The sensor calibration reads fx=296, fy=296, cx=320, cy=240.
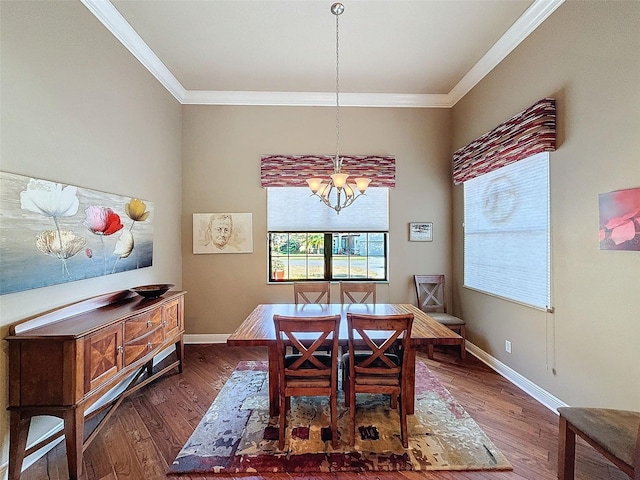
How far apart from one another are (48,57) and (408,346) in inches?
125

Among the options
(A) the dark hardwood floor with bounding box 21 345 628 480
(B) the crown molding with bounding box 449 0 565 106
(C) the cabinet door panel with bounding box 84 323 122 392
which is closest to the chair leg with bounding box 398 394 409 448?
(A) the dark hardwood floor with bounding box 21 345 628 480

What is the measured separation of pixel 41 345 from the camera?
68.1 inches

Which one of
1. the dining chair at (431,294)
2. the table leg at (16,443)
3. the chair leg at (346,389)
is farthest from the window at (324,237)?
the table leg at (16,443)

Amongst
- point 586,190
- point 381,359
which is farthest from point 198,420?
point 586,190

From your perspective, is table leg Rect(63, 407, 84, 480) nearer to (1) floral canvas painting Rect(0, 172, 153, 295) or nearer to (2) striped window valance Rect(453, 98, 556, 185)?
(1) floral canvas painting Rect(0, 172, 153, 295)

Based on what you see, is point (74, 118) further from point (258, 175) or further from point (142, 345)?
point (258, 175)

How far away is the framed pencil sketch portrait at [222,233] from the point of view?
4.17 m

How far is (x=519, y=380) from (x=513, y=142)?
233 cm

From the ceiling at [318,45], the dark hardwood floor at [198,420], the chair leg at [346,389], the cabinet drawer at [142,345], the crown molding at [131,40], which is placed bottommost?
the dark hardwood floor at [198,420]

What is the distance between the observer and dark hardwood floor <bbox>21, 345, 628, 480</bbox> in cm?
185

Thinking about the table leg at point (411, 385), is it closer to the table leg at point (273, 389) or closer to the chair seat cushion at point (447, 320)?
the table leg at point (273, 389)

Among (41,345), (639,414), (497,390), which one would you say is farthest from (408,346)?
(41,345)

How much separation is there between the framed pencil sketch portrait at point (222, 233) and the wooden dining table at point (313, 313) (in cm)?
141

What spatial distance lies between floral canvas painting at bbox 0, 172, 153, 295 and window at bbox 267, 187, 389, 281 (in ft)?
6.01
